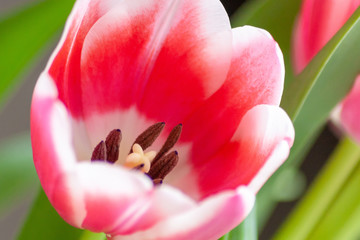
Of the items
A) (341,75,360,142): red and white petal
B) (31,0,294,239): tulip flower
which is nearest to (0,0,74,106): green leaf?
(31,0,294,239): tulip flower

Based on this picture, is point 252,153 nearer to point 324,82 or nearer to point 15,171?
point 324,82

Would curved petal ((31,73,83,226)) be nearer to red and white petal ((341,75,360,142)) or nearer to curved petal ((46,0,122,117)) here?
curved petal ((46,0,122,117))

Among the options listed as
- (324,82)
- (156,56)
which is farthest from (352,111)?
(156,56)

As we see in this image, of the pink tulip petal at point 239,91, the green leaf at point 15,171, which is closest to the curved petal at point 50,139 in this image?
the pink tulip petal at point 239,91

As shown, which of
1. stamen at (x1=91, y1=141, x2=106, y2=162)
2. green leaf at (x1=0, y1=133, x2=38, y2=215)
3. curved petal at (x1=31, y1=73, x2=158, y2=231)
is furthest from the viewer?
green leaf at (x1=0, y1=133, x2=38, y2=215)

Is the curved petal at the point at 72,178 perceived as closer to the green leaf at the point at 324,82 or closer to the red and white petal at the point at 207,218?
the red and white petal at the point at 207,218

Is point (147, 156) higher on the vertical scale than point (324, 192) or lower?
higher
